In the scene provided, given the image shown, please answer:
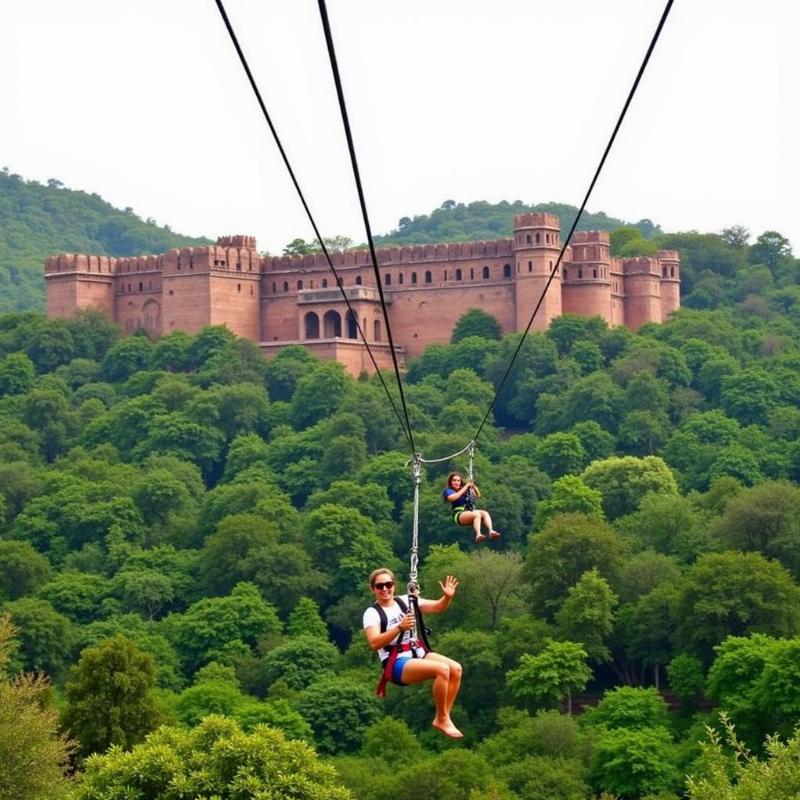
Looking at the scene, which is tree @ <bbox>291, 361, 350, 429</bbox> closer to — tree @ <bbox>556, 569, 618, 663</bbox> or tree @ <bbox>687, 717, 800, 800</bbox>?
tree @ <bbox>556, 569, 618, 663</bbox>

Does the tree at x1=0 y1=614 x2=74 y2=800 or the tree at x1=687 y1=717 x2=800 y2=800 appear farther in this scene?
the tree at x1=0 y1=614 x2=74 y2=800

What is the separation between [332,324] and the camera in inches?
4277

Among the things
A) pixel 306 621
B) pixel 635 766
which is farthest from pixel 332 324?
pixel 635 766

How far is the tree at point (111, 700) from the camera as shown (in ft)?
182

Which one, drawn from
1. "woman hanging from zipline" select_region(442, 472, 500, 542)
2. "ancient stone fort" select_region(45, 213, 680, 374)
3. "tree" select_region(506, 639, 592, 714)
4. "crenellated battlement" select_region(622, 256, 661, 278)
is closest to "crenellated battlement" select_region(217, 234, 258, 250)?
"ancient stone fort" select_region(45, 213, 680, 374)

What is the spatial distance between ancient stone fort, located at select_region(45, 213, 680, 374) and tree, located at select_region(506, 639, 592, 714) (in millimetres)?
38394

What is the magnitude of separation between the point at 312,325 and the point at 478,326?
8844 mm

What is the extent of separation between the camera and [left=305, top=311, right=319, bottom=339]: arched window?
109125 millimetres

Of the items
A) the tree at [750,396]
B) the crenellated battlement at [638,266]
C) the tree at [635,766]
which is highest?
the crenellated battlement at [638,266]

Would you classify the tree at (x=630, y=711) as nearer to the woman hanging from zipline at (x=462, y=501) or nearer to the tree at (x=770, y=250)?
the woman hanging from zipline at (x=462, y=501)

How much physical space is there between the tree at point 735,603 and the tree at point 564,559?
209 inches

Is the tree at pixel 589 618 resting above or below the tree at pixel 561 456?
below

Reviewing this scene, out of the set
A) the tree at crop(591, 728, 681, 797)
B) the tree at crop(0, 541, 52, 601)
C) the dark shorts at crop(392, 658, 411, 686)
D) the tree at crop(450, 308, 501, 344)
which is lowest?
the tree at crop(591, 728, 681, 797)

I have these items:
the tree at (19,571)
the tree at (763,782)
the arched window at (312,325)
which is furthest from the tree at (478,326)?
the tree at (763,782)
